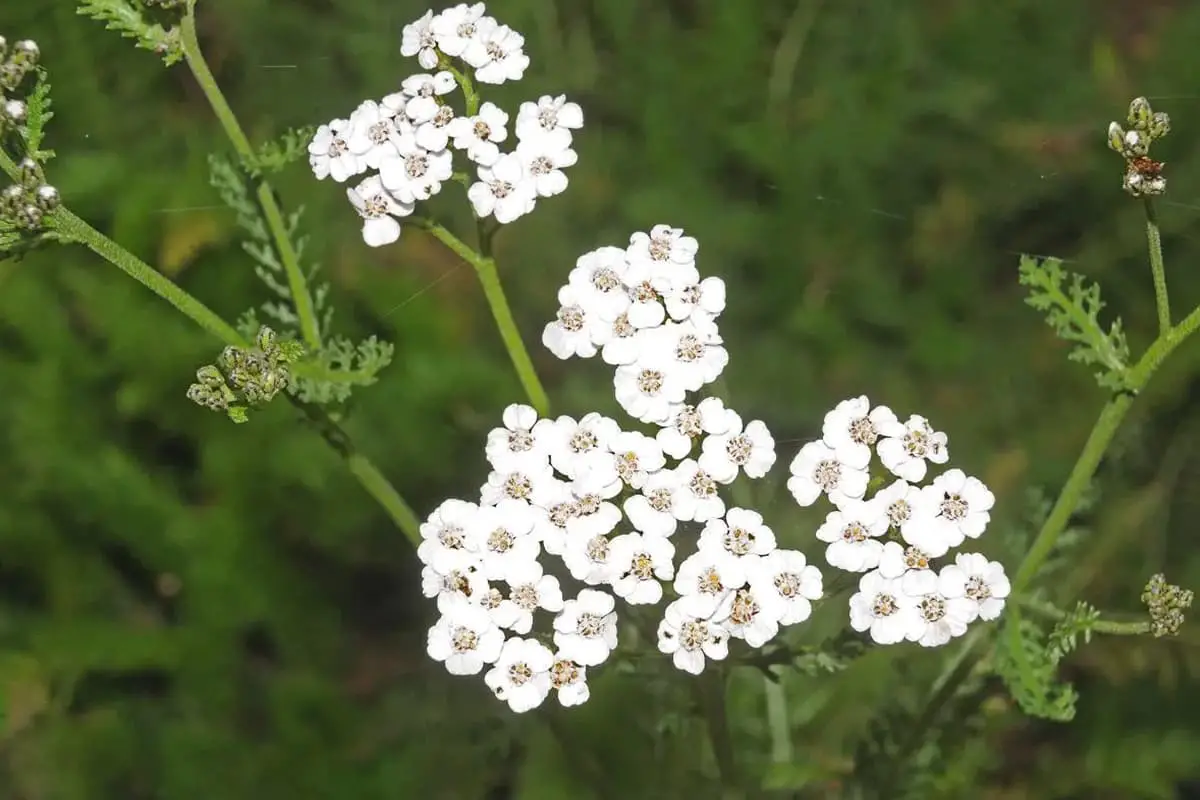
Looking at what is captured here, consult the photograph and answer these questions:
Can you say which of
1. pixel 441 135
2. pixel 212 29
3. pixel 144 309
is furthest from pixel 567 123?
pixel 212 29

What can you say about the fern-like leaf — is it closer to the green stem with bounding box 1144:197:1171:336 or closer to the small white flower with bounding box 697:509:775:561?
the small white flower with bounding box 697:509:775:561

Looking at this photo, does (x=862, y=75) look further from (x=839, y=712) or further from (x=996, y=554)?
(x=839, y=712)

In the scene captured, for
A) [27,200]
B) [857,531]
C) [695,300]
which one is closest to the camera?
[27,200]

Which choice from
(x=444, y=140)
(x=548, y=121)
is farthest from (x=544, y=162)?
(x=444, y=140)

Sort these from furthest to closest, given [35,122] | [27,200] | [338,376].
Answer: [338,376]
[35,122]
[27,200]

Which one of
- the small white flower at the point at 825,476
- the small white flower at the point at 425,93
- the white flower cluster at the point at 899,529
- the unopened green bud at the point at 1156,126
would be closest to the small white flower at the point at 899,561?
the white flower cluster at the point at 899,529

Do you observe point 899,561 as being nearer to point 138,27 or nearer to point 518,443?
point 518,443

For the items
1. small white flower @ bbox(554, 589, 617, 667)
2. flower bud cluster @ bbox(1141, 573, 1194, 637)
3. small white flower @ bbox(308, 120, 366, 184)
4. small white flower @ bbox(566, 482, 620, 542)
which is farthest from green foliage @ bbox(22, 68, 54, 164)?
flower bud cluster @ bbox(1141, 573, 1194, 637)
